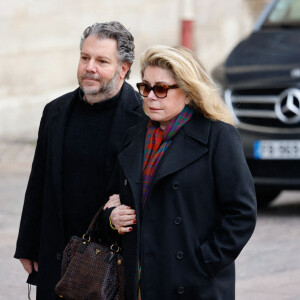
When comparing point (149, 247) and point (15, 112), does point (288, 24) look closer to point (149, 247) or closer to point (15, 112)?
point (15, 112)

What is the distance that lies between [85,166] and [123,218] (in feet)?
1.54

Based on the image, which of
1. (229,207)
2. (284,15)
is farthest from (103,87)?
(284,15)

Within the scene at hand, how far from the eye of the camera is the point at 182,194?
4.10 metres

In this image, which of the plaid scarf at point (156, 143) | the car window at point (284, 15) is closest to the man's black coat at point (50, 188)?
the plaid scarf at point (156, 143)

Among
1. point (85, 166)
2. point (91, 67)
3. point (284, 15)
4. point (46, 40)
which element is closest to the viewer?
point (91, 67)

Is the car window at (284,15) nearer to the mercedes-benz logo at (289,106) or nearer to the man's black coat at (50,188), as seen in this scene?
the mercedes-benz logo at (289,106)

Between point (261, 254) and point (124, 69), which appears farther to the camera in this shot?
point (261, 254)

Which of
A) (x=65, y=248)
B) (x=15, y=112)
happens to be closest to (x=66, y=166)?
(x=65, y=248)

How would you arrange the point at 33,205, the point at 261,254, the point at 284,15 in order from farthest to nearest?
1. the point at 284,15
2. the point at 261,254
3. the point at 33,205

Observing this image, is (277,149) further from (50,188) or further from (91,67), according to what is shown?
(91,67)

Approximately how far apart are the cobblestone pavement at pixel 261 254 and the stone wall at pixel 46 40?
11.6ft

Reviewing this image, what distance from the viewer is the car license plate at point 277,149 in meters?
9.34

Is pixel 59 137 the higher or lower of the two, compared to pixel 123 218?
higher

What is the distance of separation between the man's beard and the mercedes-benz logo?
5044 mm
